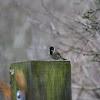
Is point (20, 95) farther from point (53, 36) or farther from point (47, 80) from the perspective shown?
point (53, 36)

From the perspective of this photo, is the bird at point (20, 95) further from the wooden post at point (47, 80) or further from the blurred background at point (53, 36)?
the blurred background at point (53, 36)

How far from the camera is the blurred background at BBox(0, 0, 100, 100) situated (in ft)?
18.1

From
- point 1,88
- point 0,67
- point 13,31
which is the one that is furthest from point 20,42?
point 1,88

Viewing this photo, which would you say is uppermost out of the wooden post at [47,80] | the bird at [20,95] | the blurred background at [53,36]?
the blurred background at [53,36]

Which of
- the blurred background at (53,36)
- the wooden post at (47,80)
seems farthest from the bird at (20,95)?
the blurred background at (53,36)

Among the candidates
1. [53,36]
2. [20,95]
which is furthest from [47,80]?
[53,36]

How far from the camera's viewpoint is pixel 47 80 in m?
1.72

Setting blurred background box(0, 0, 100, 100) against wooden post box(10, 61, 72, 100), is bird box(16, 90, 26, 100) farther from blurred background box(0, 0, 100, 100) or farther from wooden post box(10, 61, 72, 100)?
blurred background box(0, 0, 100, 100)

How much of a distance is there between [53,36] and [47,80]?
4567 millimetres

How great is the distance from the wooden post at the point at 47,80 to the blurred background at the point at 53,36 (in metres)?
2.56

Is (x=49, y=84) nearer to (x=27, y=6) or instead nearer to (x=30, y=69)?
(x=30, y=69)

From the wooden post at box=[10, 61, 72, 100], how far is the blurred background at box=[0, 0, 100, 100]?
2561 mm

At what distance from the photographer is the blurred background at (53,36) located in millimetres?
5523

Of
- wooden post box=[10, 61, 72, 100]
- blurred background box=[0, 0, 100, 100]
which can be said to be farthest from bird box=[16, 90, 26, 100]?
blurred background box=[0, 0, 100, 100]
